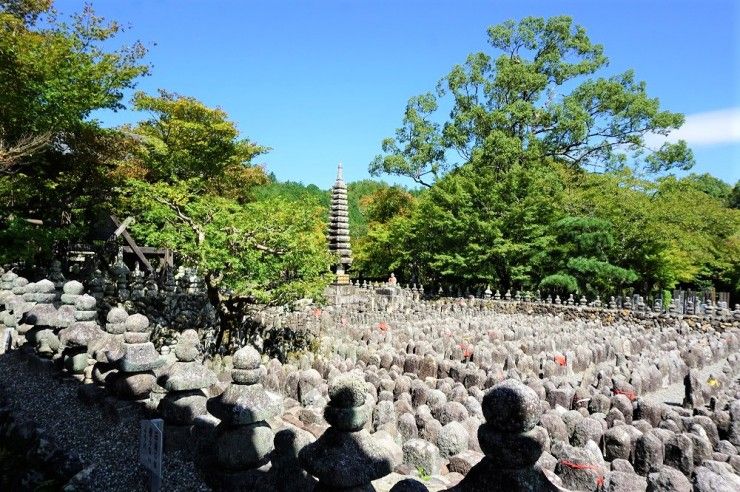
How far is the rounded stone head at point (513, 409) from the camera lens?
2.50 meters

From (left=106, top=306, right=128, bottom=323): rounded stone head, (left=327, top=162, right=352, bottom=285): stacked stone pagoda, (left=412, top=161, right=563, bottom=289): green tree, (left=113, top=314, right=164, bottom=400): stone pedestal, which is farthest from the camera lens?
(left=412, top=161, right=563, bottom=289): green tree

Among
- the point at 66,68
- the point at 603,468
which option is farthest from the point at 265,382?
the point at 66,68

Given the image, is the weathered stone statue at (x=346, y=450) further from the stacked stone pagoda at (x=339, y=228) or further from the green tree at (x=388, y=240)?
the green tree at (x=388, y=240)

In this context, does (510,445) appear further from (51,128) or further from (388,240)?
(388,240)

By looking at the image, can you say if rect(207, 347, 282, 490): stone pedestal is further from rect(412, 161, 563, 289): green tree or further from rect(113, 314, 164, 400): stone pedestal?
rect(412, 161, 563, 289): green tree

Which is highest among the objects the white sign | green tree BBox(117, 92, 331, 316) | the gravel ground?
green tree BBox(117, 92, 331, 316)

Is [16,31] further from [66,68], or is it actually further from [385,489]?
[385,489]

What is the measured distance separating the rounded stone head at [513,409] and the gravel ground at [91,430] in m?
→ 2.48

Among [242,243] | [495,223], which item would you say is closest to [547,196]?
[495,223]

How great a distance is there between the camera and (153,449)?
3428 millimetres

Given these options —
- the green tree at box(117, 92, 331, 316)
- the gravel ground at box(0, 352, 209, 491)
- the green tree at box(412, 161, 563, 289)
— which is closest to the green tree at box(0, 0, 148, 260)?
the green tree at box(117, 92, 331, 316)

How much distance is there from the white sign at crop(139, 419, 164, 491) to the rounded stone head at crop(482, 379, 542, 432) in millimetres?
2279

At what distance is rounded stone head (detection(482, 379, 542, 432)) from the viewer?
8.20ft

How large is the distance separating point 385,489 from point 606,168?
29310mm
